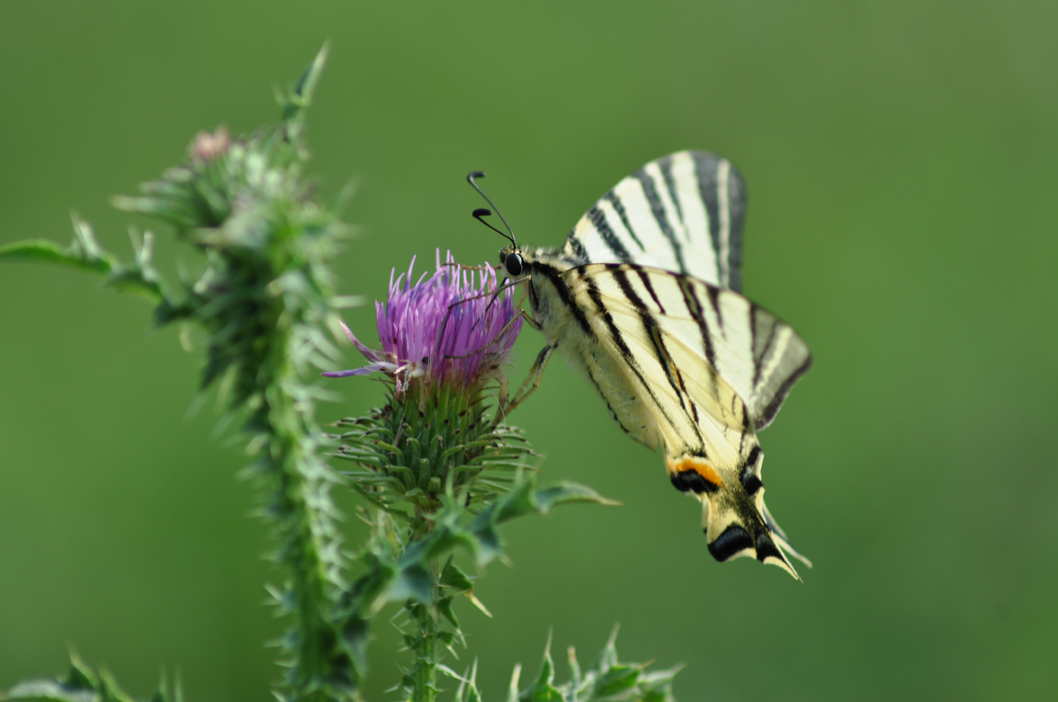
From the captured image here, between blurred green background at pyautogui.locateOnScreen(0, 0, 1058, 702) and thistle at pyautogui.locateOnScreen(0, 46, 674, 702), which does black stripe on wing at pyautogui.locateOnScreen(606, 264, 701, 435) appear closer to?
thistle at pyautogui.locateOnScreen(0, 46, 674, 702)

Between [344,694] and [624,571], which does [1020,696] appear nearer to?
[624,571]

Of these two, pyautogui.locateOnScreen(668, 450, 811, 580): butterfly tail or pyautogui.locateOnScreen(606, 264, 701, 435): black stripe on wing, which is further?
pyautogui.locateOnScreen(668, 450, 811, 580): butterfly tail

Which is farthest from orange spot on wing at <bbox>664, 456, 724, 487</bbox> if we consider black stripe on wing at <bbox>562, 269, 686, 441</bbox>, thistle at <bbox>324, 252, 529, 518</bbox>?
thistle at <bbox>324, 252, 529, 518</bbox>

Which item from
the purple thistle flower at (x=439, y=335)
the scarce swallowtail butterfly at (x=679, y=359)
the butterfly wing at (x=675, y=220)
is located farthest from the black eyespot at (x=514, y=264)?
→ the butterfly wing at (x=675, y=220)

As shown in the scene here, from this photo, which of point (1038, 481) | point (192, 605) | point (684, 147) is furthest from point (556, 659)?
point (684, 147)

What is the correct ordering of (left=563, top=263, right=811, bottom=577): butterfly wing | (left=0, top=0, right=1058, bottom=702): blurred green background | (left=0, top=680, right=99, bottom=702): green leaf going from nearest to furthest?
(left=0, top=680, right=99, bottom=702): green leaf → (left=563, top=263, right=811, bottom=577): butterfly wing → (left=0, top=0, right=1058, bottom=702): blurred green background

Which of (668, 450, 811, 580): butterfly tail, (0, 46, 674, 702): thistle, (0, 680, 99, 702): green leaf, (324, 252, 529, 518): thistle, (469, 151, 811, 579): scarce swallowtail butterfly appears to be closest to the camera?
(0, 46, 674, 702): thistle

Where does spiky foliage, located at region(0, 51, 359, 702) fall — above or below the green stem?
above
